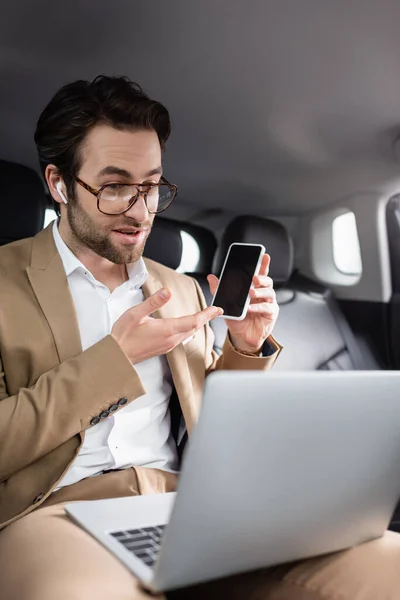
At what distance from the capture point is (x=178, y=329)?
1.22 m

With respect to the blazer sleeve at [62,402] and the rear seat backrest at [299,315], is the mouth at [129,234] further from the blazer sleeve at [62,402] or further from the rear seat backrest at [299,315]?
the rear seat backrest at [299,315]

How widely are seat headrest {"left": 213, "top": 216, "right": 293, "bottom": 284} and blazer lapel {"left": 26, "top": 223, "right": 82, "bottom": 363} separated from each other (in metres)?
0.57

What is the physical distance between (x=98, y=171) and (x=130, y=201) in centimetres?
9

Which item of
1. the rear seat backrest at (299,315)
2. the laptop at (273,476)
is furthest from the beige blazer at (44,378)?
the rear seat backrest at (299,315)

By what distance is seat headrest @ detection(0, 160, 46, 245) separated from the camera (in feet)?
5.02

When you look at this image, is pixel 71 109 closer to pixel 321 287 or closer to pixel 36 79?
pixel 36 79

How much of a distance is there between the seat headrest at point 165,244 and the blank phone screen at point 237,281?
0.30m

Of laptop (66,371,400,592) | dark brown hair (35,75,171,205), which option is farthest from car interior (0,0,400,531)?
laptop (66,371,400,592)

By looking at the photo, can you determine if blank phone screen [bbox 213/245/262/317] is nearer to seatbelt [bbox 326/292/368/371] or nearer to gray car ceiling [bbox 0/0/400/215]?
gray car ceiling [bbox 0/0/400/215]

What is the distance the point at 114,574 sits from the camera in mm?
873

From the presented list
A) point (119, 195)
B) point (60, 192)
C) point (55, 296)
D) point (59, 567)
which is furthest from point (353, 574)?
point (60, 192)

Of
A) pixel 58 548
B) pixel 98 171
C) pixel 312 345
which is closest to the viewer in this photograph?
pixel 58 548

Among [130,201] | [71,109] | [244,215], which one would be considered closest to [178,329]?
[130,201]

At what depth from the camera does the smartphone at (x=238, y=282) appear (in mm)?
1374
